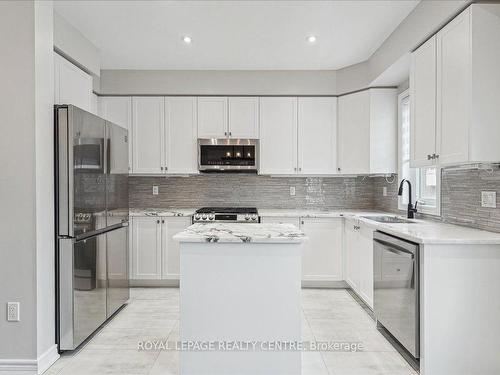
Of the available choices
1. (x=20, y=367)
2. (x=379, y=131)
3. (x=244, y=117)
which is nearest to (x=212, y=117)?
(x=244, y=117)

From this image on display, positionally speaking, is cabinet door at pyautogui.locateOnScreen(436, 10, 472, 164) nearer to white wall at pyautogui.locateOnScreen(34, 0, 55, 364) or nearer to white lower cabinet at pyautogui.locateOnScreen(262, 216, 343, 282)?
white lower cabinet at pyautogui.locateOnScreen(262, 216, 343, 282)

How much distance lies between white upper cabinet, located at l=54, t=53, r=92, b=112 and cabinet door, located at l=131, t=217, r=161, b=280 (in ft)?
4.77

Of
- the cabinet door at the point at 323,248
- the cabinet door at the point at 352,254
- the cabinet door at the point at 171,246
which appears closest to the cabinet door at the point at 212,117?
the cabinet door at the point at 171,246

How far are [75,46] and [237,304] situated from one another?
2.72 metres

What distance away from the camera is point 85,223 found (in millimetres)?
2635

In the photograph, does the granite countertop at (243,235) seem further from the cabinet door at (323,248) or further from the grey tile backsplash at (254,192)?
the grey tile backsplash at (254,192)

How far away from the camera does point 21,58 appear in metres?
2.28

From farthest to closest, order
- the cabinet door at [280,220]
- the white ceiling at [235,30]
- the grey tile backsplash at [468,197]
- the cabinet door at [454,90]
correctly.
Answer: the cabinet door at [280,220], the white ceiling at [235,30], the grey tile backsplash at [468,197], the cabinet door at [454,90]

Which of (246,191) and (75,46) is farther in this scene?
(246,191)

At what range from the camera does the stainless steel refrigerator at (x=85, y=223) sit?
2.47m

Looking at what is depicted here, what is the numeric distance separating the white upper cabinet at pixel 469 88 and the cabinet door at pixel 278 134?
6.72 ft

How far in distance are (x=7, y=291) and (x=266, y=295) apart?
1.67 meters

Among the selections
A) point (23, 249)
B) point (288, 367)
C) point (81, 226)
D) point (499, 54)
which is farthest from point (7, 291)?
point (499, 54)

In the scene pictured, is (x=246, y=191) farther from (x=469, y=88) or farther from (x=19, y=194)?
(x=469, y=88)
